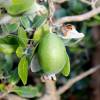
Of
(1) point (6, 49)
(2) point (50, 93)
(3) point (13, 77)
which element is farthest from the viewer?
(2) point (50, 93)

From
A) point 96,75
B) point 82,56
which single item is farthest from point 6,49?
point 96,75

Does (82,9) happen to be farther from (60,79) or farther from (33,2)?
(33,2)

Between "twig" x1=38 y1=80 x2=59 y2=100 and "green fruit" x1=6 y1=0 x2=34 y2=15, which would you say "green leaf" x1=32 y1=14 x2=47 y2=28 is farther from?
"twig" x1=38 y1=80 x2=59 y2=100

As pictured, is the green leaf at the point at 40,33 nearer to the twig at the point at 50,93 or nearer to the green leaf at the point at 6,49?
the green leaf at the point at 6,49

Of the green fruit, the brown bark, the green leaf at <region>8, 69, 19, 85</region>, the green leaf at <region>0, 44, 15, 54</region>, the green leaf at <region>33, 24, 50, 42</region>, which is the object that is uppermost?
the green fruit

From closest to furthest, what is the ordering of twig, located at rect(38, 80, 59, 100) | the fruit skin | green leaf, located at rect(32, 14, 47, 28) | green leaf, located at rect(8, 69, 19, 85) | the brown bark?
the fruit skin < green leaf, located at rect(32, 14, 47, 28) < green leaf, located at rect(8, 69, 19, 85) < twig, located at rect(38, 80, 59, 100) < the brown bark

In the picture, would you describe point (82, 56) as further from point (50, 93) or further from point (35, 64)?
point (35, 64)

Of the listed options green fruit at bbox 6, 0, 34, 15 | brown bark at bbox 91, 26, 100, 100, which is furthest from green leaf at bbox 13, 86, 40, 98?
brown bark at bbox 91, 26, 100, 100
